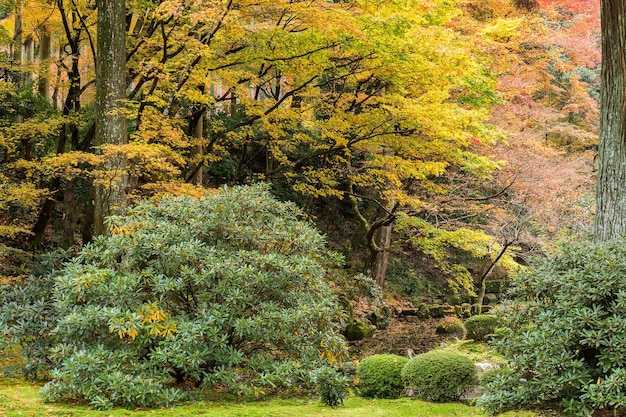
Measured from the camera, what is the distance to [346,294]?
33.6 feet

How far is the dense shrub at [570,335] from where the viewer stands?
3877mm

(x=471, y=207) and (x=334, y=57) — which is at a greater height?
(x=334, y=57)

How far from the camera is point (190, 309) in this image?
5.04m

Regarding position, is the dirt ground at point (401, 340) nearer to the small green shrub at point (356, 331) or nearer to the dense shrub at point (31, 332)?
the small green shrub at point (356, 331)

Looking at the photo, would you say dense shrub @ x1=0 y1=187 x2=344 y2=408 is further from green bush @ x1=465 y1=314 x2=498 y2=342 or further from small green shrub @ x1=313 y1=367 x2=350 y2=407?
green bush @ x1=465 y1=314 x2=498 y2=342

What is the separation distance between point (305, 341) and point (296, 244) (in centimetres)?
99

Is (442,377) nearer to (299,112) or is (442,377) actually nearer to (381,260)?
(299,112)

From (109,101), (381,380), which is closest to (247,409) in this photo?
(381,380)

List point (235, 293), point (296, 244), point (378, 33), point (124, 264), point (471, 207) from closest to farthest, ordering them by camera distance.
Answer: point (235, 293) → point (124, 264) → point (296, 244) → point (378, 33) → point (471, 207)

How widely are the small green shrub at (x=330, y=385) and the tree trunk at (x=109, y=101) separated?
12.7 ft

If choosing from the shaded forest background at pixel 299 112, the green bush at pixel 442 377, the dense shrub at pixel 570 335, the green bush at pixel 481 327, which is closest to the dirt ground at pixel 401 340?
the green bush at pixel 481 327

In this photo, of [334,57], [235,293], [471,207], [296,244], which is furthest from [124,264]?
[471,207]

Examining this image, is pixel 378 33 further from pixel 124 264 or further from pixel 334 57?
pixel 124 264

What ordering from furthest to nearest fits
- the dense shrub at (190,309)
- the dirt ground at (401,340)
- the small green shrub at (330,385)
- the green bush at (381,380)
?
the dirt ground at (401,340) → the green bush at (381,380) → the small green shrub at (330,385) → the dense shrub at (190,309)
